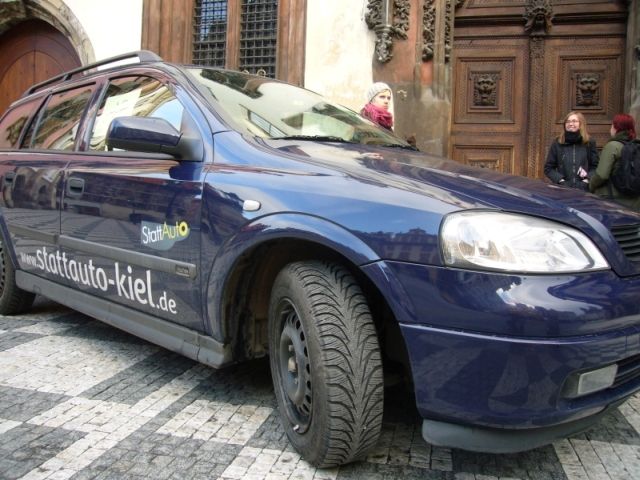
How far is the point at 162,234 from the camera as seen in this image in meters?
2.63

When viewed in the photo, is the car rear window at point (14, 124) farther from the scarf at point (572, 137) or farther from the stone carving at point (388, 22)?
the scarf at point (572, 137)

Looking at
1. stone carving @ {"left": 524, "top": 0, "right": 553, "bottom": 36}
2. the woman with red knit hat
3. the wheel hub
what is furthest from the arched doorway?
the wheel hub

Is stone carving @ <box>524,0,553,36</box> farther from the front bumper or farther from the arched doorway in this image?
the arched doorway

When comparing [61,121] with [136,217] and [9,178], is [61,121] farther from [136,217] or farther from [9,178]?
[136,217]

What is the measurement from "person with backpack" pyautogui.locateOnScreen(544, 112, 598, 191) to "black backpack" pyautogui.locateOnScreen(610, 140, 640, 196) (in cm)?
29

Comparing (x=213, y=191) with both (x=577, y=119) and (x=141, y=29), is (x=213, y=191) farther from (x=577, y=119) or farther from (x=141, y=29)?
(x=141, y=29)

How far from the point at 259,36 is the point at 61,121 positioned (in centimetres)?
539

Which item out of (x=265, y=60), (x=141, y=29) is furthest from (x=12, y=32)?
(x=265, y=60)

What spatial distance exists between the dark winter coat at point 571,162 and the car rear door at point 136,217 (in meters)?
4.17

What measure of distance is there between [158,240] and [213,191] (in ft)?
1.43

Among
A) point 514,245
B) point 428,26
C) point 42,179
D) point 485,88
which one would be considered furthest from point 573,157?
point 42,179

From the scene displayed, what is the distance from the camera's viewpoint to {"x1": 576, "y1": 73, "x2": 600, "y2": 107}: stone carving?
746 cm

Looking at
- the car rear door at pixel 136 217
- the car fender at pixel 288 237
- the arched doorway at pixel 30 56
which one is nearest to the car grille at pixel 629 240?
the car fender at pixel 288 237

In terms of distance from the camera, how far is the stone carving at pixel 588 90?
24.5 ft
